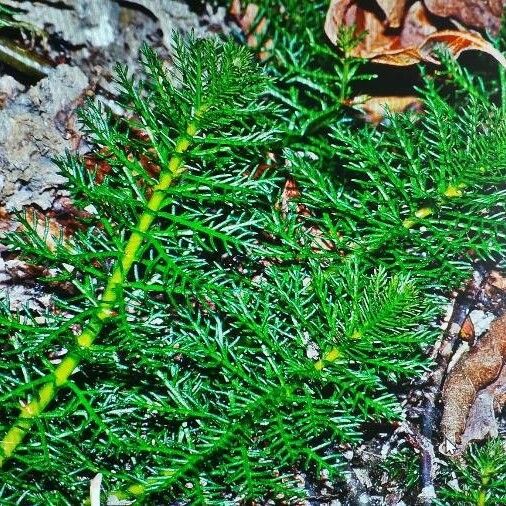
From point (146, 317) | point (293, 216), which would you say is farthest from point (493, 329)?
point (146, 317)

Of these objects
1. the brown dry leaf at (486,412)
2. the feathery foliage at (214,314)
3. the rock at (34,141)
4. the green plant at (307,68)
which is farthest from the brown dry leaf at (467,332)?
the rock at (34,141)

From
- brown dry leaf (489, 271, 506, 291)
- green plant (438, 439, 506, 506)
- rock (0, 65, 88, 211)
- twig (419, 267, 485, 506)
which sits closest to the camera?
green plant (438, 439, 506, 506)

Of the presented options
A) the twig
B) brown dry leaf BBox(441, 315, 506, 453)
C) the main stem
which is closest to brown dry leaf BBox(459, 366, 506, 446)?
brown dry leaf BBox(441, 315, 506, 453)

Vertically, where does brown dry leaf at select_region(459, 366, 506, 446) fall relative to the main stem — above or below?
below

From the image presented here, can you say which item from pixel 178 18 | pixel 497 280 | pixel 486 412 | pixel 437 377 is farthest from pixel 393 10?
pixel 486 412

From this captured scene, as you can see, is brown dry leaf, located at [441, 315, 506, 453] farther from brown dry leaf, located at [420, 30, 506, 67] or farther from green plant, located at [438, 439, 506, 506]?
brown dry leaf, located at [420, 30, 506, 67]

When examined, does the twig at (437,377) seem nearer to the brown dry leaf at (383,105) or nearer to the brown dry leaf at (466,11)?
the brown dry leaf at (383,105)
